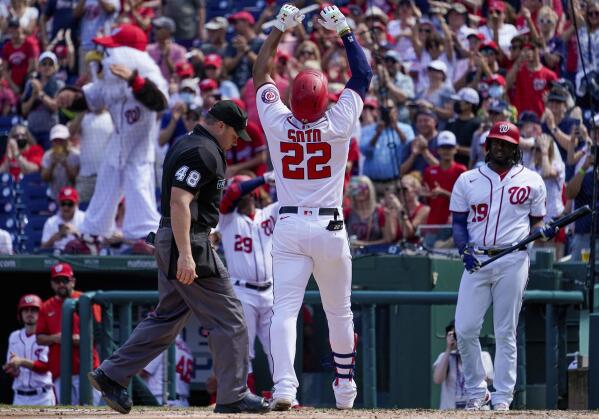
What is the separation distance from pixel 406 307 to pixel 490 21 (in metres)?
4.52

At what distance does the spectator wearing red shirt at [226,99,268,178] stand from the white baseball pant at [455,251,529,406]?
13.4 ft

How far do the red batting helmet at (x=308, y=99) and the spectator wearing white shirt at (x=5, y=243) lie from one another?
6097 millimetres

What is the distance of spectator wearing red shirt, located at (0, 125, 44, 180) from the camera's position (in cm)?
1431

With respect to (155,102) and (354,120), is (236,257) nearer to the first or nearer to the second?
(155,102)

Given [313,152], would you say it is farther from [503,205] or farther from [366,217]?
[366,217]

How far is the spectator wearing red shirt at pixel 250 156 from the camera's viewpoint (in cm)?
1234

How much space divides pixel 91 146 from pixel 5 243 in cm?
129

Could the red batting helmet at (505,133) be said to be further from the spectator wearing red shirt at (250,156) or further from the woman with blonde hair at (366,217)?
the spectator wearing red shirt at (250,156)

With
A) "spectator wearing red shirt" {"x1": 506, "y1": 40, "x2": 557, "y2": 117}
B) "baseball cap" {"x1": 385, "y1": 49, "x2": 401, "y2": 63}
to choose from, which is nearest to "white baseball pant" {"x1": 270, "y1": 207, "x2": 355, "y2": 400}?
"spectator wearing red shirt" {"x1": 506, "y1": 40, "x2": 557, "y2": 117}

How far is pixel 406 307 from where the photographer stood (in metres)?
11.2

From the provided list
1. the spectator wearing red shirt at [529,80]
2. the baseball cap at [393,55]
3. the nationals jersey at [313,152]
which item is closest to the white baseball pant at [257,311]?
the nationals jersey at [313,152]

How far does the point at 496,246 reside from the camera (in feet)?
28.1

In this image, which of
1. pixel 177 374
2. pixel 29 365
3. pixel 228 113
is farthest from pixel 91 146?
pixel 228 113

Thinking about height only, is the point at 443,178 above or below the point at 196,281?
above
